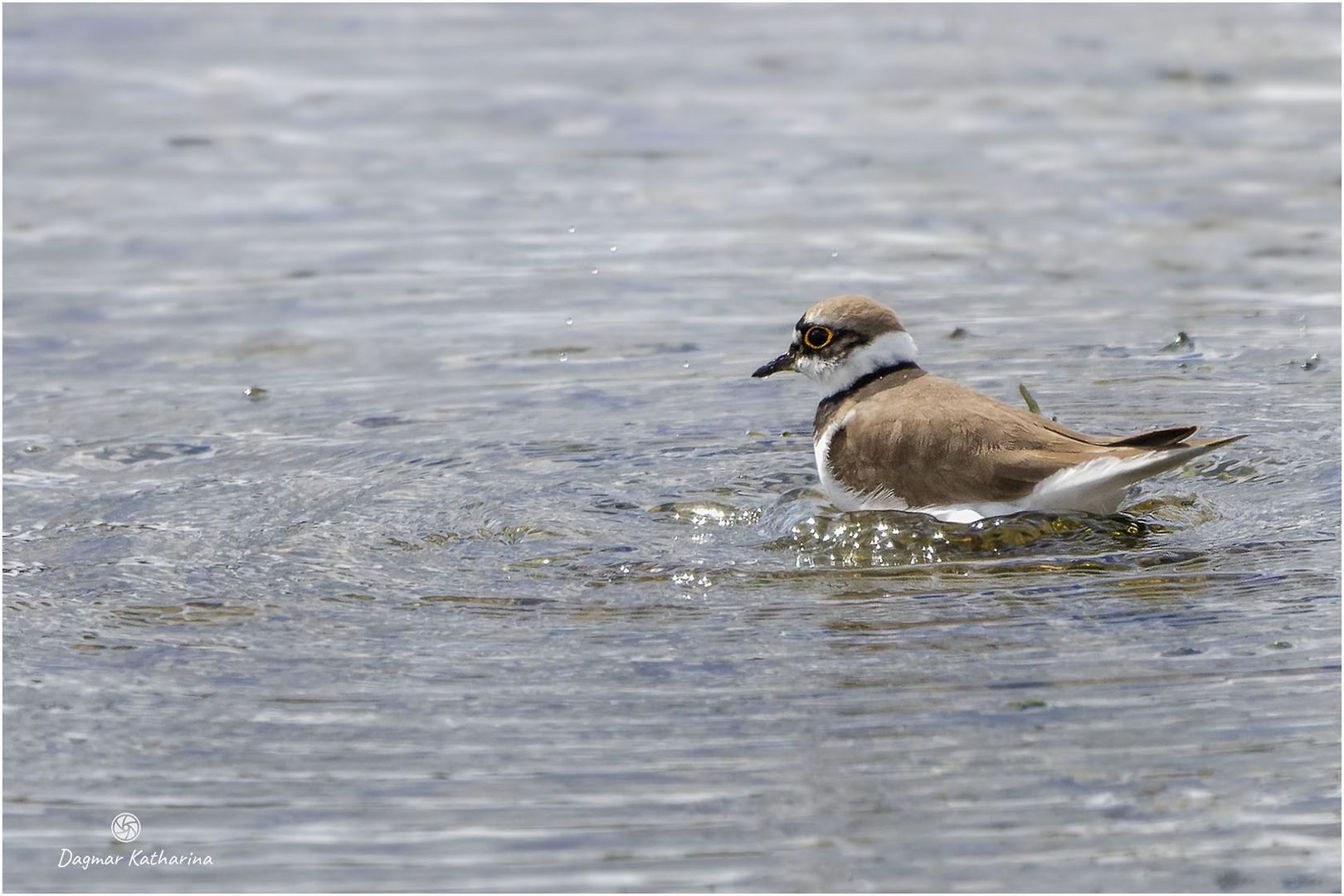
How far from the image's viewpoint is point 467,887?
16.7 feet

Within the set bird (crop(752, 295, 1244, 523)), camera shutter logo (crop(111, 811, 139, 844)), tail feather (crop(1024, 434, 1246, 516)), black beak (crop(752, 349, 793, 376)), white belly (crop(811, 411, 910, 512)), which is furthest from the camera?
black beak (crop(752, 349, 793, 376))

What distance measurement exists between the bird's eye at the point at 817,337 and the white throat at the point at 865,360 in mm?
68

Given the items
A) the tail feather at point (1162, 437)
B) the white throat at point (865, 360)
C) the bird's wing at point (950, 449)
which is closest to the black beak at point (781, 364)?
the white throat at point (865, 360)

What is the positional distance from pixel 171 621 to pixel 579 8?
44.7ft

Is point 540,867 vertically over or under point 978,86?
under

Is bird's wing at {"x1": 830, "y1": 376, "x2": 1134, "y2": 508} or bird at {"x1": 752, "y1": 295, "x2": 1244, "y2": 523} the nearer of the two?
bird at {"x1": 752, "y1": 295, "x2": 1244, "y2": 523}

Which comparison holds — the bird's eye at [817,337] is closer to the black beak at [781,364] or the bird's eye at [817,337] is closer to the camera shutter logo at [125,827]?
the black beak at [781,364]

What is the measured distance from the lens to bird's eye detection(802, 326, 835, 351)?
8961 mm

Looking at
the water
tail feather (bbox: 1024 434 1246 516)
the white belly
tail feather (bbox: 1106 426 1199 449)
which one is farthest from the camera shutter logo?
tail feather (bbox: 1106 426 1199 449)

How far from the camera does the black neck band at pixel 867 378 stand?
29.5 feet

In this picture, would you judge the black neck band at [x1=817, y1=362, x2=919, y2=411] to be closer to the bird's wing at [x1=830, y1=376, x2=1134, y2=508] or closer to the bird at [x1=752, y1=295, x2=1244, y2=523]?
the bird at [x1=752, y1=295, x2=1244, y2=523]

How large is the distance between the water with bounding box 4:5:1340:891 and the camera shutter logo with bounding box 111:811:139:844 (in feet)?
0.11

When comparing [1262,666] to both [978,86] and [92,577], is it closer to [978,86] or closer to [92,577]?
[92,577]

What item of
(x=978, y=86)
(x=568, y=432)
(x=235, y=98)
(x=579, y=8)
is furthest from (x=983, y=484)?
(x=579, y=8)
